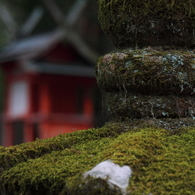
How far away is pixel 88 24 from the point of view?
12.7 m

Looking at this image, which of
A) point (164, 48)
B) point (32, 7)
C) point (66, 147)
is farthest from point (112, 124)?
point (32, 7)

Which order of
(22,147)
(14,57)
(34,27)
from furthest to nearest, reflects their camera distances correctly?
(34,27) < (14,57) < (22,147)

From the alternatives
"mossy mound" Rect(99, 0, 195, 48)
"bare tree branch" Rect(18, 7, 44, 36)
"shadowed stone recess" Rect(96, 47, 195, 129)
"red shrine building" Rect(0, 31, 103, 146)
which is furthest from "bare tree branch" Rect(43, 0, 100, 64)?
"shadowed stone recess" Rect(96, 47, 195, 129)

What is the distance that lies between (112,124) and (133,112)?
18 centimetres

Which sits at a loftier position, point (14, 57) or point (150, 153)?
point (14, 57)

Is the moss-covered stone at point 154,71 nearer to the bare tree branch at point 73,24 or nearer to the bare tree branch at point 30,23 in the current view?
the bare tree branch at point 73,24

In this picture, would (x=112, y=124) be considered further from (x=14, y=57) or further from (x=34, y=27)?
(x=34, y=27)

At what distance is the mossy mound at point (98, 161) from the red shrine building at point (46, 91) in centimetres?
900

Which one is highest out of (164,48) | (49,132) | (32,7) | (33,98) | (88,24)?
(32,7)

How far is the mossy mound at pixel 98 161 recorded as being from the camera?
1.88m

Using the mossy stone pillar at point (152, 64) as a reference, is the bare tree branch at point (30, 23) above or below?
above

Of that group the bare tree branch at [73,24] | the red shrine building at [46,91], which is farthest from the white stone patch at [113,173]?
the red shrine building at [46,91]

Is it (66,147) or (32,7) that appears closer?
(66,147)

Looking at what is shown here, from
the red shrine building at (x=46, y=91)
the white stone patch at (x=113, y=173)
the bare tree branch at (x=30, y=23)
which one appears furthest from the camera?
the bare tree branch at (x=30, y=23)
